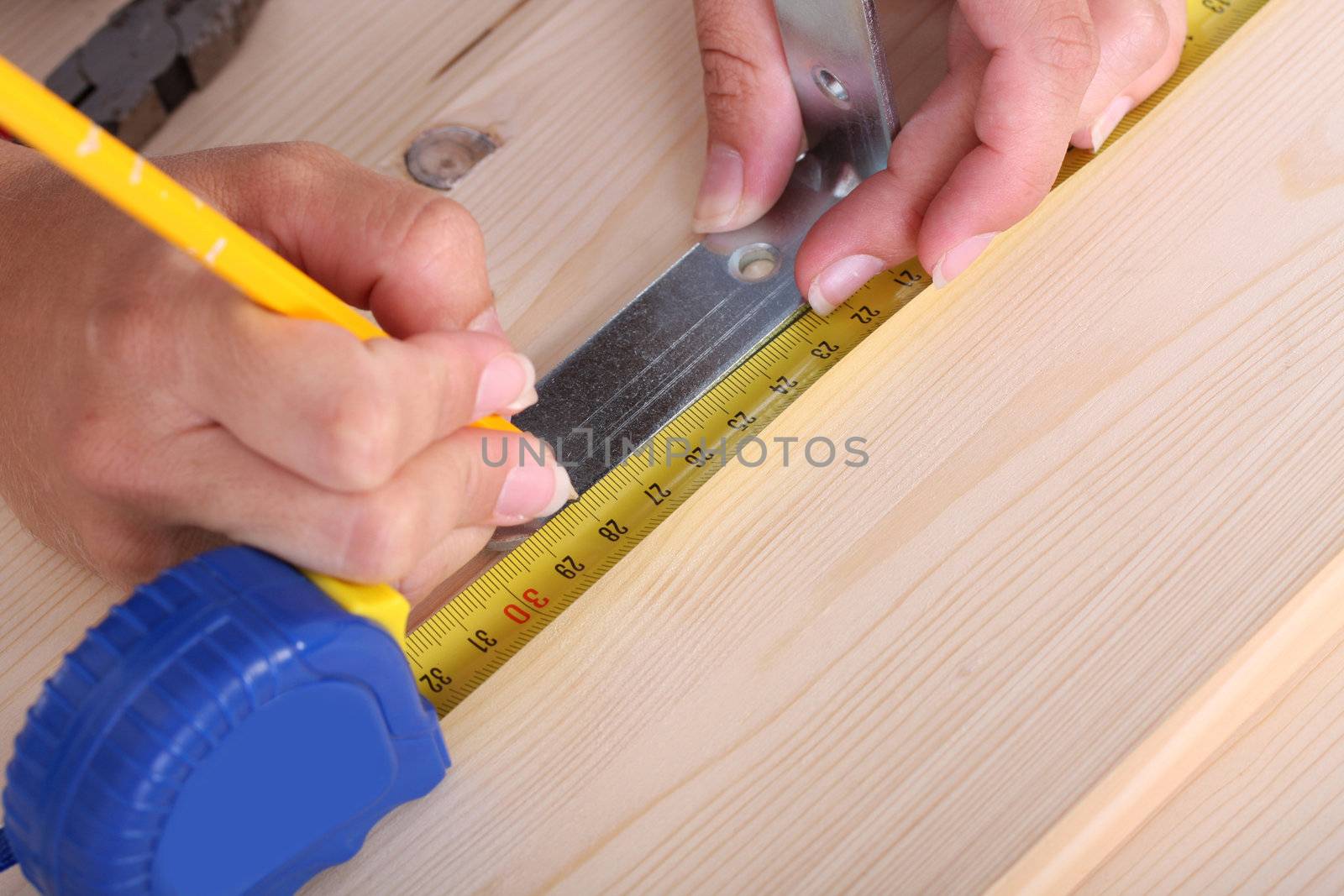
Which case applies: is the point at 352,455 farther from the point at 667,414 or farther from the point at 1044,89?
the point at 1044,89

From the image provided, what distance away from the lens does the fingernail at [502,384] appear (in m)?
0.76

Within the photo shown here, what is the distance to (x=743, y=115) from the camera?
1063 mm

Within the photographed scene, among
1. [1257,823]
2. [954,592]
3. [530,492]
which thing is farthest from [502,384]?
[1257,823]

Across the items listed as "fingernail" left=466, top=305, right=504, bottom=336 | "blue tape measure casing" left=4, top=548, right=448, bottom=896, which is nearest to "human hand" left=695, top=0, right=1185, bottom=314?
"fingernail" left=466, top=305, right=504, bottom=336

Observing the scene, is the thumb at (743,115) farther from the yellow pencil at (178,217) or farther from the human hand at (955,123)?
the yellow pencil at (178,217)

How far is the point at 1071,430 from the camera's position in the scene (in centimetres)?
90

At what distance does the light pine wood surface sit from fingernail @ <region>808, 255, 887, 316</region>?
0.20ft

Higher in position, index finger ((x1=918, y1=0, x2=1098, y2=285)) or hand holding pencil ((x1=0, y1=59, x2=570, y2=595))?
index finger ((x1=918, y1=0, x2=1098, y2=285))

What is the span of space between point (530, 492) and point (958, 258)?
1.33 ft

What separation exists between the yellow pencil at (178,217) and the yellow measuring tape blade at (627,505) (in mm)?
146

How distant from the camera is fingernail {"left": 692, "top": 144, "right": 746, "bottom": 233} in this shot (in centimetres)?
105

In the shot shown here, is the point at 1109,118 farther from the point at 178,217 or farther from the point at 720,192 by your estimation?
the point at 178,217

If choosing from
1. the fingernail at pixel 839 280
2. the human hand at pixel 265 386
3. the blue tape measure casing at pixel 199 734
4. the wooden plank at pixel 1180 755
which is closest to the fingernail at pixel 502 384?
the human hand at pixel 265 386

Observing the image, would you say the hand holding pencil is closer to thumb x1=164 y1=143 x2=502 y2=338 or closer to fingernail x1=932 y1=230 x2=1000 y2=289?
thumb x1=164 y1=143 x2=502 y2=338
